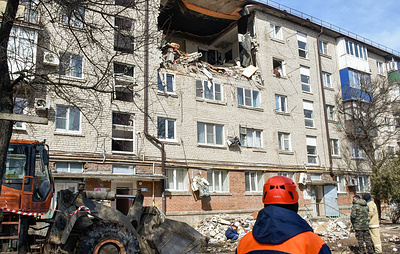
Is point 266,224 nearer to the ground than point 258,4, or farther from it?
nearer to the ground

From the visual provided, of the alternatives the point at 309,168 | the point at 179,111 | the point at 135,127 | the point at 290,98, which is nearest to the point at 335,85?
the point at 290,98

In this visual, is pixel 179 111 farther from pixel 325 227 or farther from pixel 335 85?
pixel 335 85

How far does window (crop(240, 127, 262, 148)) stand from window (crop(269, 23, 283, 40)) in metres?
8.41

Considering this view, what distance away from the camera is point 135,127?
1995 cm

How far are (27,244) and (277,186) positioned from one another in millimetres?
6956

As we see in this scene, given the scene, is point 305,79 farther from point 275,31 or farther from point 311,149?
point 311,149

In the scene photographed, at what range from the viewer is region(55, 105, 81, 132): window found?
58.4 feet

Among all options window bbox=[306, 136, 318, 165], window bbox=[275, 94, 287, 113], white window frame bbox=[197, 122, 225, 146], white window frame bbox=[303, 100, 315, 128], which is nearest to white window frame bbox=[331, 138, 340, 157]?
window bbox=[306, 136, 318, 165]

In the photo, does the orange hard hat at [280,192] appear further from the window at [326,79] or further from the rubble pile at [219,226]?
the window at [326,79]

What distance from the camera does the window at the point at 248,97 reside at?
24.7 meters

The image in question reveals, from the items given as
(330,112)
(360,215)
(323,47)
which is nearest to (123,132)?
(360,215)

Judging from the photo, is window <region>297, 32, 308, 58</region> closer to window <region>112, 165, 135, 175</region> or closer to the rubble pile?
the rubble pile

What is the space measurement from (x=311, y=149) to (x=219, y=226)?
12536 mm

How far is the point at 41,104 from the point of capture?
1667 cm
